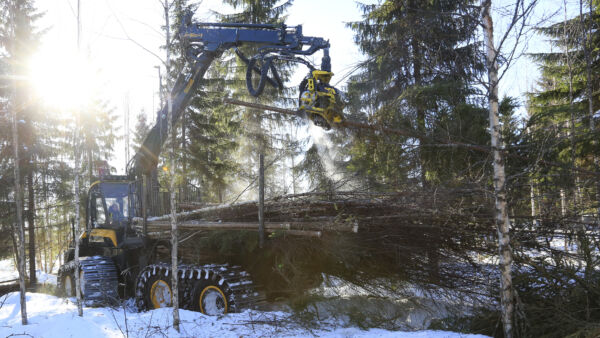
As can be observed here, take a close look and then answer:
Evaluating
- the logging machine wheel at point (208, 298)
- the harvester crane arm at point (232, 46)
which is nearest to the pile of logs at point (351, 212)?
the logging machine wheel at point (208, 298)

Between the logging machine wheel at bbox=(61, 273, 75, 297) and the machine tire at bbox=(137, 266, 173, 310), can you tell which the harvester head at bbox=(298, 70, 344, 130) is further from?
the logging machine wheel at bbox=(61, 273, 75, 297)

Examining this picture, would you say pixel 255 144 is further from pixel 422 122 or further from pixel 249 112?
pixel 422 122

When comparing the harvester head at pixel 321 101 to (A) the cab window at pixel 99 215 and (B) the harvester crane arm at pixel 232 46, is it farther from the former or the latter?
(A) the cab window at pixel 99 215

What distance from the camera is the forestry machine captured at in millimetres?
7332

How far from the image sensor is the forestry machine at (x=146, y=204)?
24.1 ft

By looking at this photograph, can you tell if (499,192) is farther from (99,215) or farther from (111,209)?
(99,215)

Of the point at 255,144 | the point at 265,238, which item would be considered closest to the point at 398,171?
the point at 265,238

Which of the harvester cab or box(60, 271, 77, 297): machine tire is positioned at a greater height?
the harvester cab

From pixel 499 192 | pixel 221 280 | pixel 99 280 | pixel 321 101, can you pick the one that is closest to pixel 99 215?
pixel 99 280

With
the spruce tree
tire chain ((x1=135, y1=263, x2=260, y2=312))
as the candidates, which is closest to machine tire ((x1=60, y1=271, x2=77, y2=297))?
tire chain ((x1=135, y1=263, x2=260, y2=312))

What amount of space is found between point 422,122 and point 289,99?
442 inches

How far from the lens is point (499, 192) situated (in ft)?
15.9

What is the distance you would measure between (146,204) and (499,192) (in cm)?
762

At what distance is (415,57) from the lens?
17.1ft
